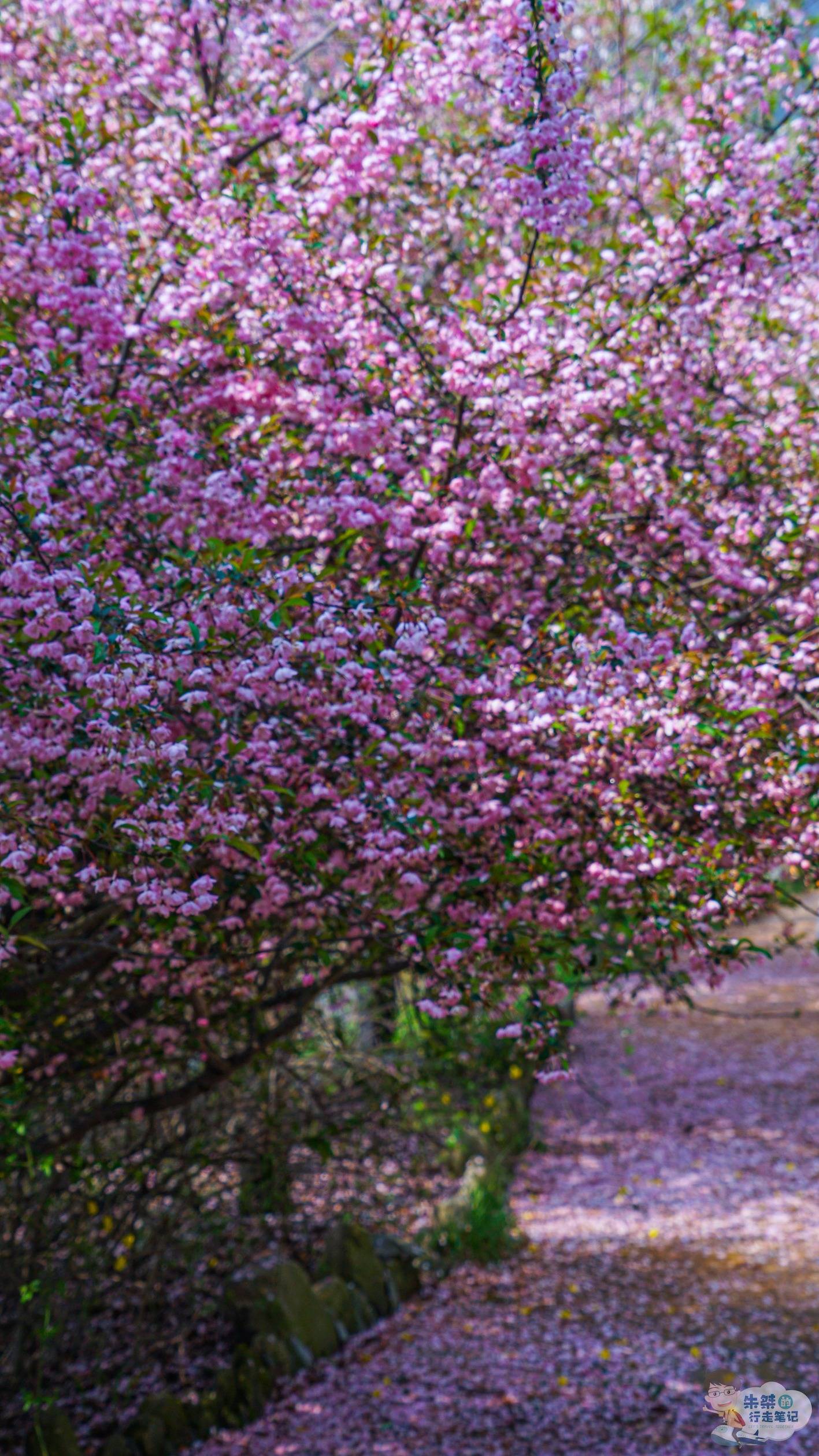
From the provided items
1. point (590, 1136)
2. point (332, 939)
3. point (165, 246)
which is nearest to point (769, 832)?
point (332, 939)

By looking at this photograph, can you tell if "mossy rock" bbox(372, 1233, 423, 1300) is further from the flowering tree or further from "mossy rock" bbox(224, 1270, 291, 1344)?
the flowering tree

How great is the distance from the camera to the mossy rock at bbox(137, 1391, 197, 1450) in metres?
5.00

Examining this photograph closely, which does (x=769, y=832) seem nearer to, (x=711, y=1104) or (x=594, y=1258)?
(x=594, y=1258)

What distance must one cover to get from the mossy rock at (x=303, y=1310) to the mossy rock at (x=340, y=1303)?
0.07m

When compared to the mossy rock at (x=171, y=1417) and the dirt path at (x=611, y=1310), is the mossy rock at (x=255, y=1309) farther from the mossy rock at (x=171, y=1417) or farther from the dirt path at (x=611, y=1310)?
the mossy rock at (x=171, y=1417)

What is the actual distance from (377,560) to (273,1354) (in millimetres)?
4095

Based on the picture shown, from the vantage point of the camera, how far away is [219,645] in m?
2.72

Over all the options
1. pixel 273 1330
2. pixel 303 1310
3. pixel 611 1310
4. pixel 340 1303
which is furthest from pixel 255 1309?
pixel 611 1310

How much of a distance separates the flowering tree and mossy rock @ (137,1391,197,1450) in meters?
1.50

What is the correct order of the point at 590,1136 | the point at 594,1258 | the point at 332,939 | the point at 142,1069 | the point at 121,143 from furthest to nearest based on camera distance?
the point at 590,1136, the point at 594,1258, the point at 121,143, the point at 142,1069, the point at 332,939

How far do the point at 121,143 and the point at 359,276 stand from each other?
1900 millimetres

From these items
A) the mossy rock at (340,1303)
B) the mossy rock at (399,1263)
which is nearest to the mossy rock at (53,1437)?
the mossy rock at (340,1303)

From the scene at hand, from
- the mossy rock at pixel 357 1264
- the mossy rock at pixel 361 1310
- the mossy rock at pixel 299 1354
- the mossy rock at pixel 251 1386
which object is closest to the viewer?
the mossy rock at pixel 251 1386

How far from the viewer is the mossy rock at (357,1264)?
20.5ft
